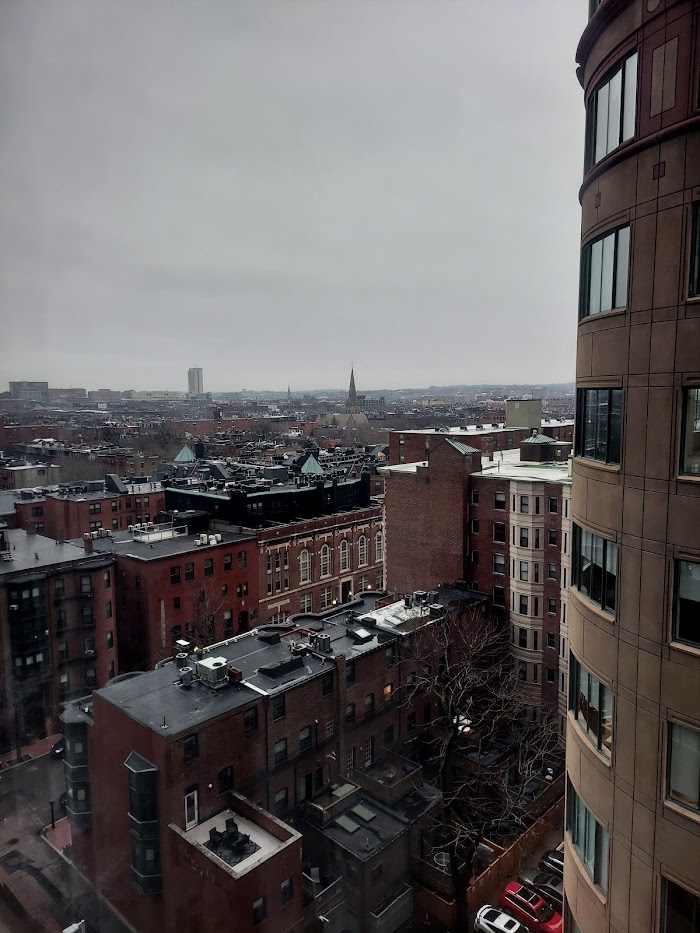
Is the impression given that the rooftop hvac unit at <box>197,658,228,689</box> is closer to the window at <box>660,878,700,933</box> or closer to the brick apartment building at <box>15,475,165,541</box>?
the window at <box>660,878,700,933</box>

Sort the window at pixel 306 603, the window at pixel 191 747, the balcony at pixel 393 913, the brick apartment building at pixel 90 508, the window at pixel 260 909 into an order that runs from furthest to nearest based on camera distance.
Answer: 1. the brick apartment building at pixel 90 508
2. the window at pixel 306 603
3. the balcony at pixel 393 913
4. the window at pixel 191 747
5. the window at pixel 260 909

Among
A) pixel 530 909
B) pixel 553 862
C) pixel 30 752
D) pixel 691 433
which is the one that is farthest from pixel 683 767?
pixel 30 752

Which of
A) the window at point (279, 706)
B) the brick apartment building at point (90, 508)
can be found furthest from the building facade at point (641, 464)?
the brick apartment building at point (90, 508)

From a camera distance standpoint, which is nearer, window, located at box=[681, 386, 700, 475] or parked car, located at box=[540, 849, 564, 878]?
window, located at box=[681, 386, 700, 475]

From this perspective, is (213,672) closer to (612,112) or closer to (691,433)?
(691,433)

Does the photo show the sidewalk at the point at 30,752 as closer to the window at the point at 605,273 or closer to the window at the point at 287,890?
the window at the point at 287,890

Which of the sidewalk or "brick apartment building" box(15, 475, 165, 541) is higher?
"brick apartment building" box(15, 475, 165, 541)

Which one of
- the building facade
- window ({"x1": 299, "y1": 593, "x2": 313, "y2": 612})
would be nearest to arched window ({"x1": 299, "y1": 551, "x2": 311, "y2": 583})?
window ({"x1": 299, "y1": 593, "x2": 313, "y2": 612})

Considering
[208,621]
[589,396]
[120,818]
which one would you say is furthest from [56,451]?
[589,396]
